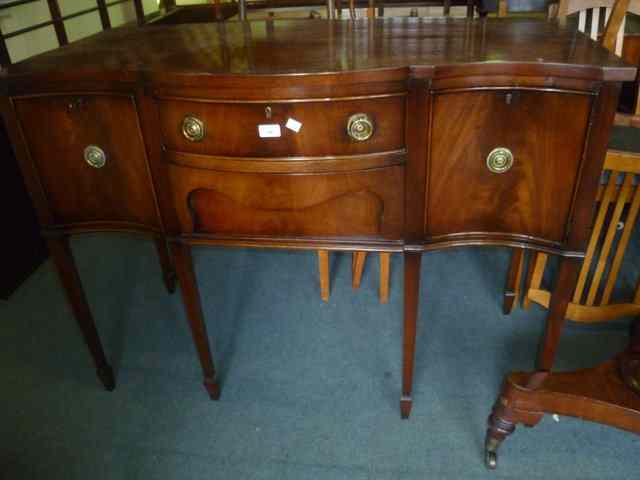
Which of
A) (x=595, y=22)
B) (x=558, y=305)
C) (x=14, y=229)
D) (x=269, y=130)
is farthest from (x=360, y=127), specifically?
(x=14, y=229)

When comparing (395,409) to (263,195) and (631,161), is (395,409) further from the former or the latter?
(631,161)

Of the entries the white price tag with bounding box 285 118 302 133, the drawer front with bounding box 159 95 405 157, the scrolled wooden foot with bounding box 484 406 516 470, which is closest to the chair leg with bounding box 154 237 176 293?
the drawer front with bounding box 159 95 405 157

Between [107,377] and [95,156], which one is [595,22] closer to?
[95,156]

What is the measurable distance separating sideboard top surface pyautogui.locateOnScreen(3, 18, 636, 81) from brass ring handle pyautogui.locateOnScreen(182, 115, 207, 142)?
89mm

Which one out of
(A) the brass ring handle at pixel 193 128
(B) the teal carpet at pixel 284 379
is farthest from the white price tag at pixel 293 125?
(B) the teal carpet at pixel 284 379

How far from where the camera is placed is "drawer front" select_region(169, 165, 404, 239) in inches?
44.5

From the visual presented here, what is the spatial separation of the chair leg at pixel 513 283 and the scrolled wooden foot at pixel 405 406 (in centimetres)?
53

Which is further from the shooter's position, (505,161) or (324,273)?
(324,273)

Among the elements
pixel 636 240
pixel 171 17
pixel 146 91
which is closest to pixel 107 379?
pixel 146 91

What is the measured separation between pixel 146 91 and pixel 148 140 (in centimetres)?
10

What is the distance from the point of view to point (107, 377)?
161 cm

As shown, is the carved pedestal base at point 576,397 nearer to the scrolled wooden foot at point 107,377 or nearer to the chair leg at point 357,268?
the chair leg at point 357,268

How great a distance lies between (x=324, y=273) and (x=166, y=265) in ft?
1.77

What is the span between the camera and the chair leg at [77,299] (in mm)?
1374
